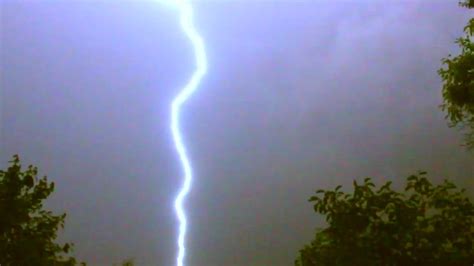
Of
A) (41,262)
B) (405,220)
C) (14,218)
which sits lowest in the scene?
(405,220)

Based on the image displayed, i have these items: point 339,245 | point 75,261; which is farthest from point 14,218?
point 339,245

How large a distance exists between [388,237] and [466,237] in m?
0.82

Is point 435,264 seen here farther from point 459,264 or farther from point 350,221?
point 350,221

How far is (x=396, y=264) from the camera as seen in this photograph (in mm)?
5617

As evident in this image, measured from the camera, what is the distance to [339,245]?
5766 mm

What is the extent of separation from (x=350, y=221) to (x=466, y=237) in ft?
3.85

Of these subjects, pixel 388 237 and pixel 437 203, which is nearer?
pixel 388 237

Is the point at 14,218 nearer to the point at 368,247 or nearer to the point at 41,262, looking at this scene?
the point at 41,262

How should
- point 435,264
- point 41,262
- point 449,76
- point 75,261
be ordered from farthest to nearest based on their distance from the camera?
point 75,261, point 41,262, point 449,76, point 435,264

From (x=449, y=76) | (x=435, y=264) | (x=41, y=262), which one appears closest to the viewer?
(x=435, y=264)

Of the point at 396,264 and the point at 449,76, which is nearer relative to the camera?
the point at 396,264

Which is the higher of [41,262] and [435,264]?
[41,262]

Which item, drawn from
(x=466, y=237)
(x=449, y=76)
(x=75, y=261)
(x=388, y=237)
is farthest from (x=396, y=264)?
(x=75, y=261)

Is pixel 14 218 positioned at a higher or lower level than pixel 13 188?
lower
